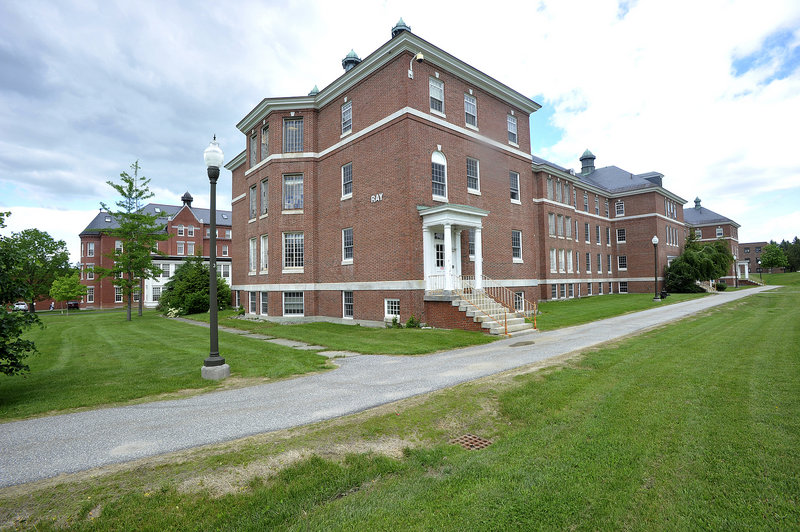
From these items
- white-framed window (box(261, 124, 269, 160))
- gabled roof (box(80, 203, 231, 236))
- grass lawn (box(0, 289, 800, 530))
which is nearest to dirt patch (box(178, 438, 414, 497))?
grass lawn (box(0, 289, 800, 530))

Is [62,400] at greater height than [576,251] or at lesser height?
lesser

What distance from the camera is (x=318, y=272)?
22281mm

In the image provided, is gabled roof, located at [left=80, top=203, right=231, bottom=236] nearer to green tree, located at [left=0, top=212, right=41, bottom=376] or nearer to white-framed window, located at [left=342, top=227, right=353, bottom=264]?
white-framed window, located at [left=342, top=227, right=353, bottom=264]

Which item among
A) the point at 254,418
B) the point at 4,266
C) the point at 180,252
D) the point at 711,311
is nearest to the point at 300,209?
the point at 4,266

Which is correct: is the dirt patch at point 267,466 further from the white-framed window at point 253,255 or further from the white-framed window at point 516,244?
the white-framed window at point 253,255

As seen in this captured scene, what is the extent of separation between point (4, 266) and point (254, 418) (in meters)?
5.49

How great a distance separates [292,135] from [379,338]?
48.5 ft

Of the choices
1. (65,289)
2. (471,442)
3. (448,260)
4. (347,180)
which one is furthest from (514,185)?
(65,289)

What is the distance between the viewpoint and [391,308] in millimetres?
18312

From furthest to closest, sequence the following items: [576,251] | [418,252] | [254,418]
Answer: [576,251] → [418,252] → [254,418]

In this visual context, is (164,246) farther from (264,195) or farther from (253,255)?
(264,195)

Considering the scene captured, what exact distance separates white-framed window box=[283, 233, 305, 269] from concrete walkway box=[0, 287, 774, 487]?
13.5 m

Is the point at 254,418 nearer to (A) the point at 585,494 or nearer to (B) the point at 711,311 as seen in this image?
(A) the point at 585,494

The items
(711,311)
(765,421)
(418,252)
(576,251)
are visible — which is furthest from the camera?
(576,251)
